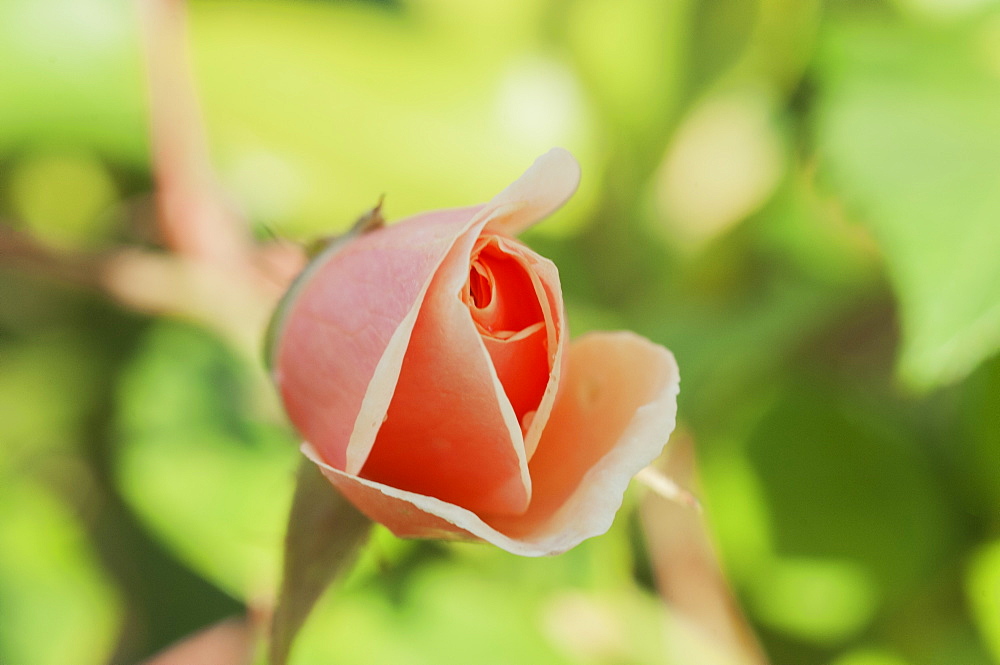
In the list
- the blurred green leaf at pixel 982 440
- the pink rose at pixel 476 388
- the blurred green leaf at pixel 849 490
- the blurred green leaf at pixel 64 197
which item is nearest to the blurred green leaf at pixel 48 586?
the blurred green leaf at pixel 64 197

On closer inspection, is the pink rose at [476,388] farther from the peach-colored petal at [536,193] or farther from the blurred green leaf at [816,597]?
the blurred green leaf at [816,597]

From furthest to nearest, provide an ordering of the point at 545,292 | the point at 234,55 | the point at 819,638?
1. the point at 234,55
2. the point at 819,638
3. the point at 545,292

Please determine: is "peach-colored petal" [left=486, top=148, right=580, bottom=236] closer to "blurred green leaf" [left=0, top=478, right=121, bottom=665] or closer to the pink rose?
the pink rose

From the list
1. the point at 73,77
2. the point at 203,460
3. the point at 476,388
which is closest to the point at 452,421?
the point at 476,388

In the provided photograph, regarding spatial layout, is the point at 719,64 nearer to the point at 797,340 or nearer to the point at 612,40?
the point at 612,40

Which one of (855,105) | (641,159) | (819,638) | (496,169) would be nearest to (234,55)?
(496,169)
